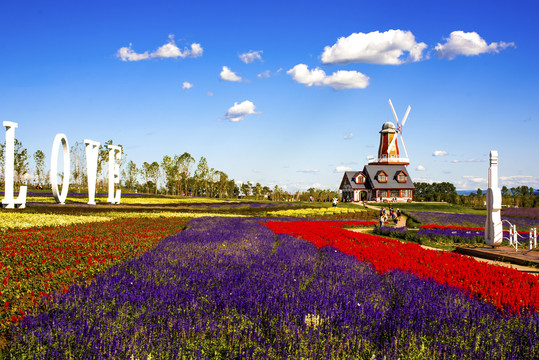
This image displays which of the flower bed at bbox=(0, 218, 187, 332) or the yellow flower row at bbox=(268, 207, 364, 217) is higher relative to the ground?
the flower bed at bbox=(0, 218, 187, 332)

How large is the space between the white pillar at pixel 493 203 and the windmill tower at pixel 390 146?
57.3 meters

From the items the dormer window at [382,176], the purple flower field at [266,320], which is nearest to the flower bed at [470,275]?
the purple flower field at [266,320]

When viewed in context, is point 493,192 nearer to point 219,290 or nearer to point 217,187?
point 219,290

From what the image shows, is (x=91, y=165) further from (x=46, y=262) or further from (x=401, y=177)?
(x=401, y=177)

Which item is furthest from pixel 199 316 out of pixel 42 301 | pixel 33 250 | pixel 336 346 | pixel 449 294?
pixel 33 250

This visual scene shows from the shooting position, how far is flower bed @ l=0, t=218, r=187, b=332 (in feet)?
17.8

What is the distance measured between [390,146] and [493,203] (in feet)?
200

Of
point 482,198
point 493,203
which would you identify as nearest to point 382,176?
point 482,198

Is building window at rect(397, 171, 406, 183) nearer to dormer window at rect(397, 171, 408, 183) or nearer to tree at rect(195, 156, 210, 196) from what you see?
dormer window at rect(397, 171, 408, 183)

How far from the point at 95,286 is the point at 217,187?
7040 cm

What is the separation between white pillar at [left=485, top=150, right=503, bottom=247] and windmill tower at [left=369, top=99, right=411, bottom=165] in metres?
57.3

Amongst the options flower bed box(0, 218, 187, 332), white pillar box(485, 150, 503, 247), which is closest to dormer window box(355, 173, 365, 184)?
white pillar box(485, 150, 503, 247)

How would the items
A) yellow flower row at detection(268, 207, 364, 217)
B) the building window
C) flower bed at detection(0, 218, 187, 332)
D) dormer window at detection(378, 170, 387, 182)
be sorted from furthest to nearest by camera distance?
the building window, dormer window at detection(378, 170, 387, 182), yellow flower row at detection(268, 207, 364, 217), flower bed at detection(0, 218, 187, 332)

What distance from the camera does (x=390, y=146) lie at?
7194cm
